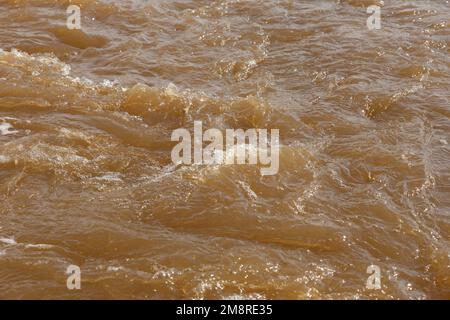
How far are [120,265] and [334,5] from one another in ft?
20.4

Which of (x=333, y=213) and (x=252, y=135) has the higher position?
(x=252, y=135)

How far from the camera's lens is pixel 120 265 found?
3.75 m

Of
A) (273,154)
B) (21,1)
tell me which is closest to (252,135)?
(273,154)

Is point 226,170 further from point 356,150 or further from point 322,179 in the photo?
point 356,150

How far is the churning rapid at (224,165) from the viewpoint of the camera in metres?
3.76
